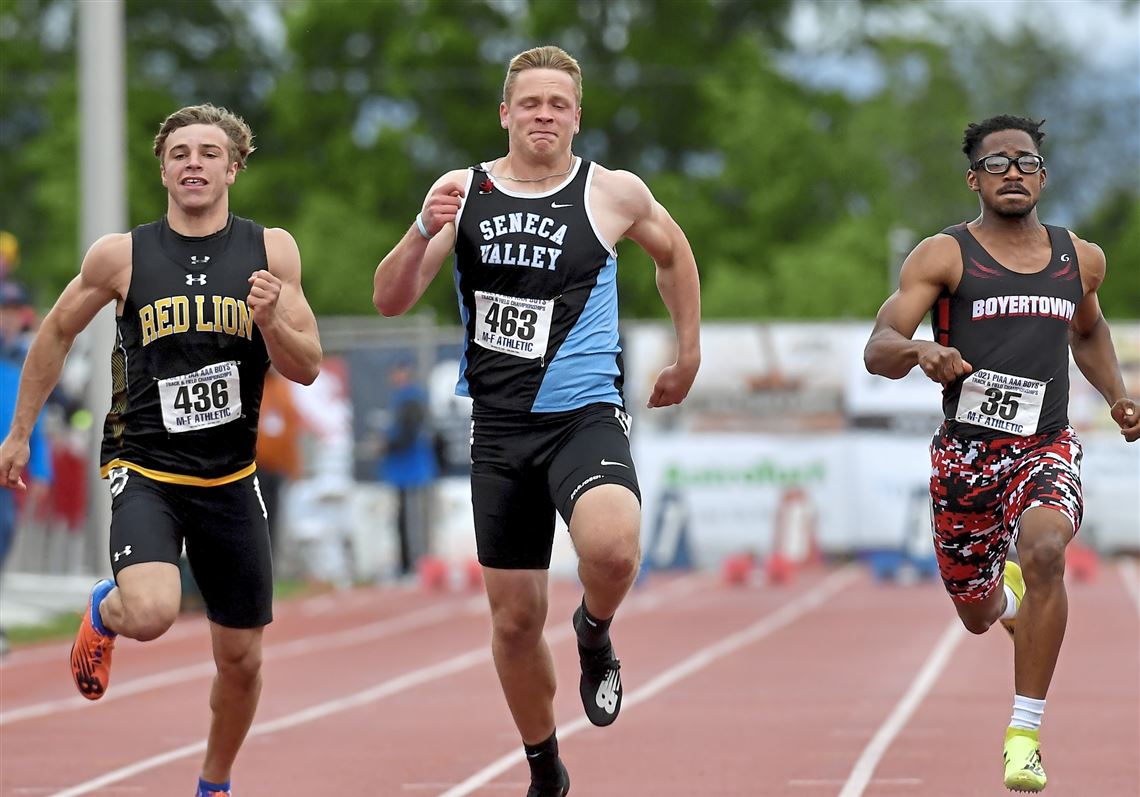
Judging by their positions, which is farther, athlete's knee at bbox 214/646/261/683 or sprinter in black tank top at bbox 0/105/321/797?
athlete's knee at bbox 214/646/261/683

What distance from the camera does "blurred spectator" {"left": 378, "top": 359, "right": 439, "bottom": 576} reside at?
21.5m

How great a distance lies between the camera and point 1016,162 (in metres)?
7.55

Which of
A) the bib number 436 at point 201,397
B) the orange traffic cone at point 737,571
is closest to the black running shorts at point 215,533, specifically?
the bib number 436 at point 201,397

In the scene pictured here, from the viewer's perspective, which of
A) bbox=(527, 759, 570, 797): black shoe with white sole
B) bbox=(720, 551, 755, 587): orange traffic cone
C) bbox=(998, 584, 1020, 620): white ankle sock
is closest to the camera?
bbox=(527, 759, 570, 797): black shoe with white sole

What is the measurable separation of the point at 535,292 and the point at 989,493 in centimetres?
188

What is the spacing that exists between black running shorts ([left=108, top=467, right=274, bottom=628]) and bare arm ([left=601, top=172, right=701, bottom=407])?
1373 millimetres

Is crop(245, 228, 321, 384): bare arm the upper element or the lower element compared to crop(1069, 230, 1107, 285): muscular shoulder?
lower

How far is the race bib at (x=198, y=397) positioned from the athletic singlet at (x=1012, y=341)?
2499mm

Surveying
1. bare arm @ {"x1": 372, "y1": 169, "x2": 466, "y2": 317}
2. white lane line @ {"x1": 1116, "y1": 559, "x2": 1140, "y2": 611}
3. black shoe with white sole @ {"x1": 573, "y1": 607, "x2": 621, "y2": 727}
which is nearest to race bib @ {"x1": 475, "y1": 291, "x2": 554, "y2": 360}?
bare arm @ {"x1": 372, "y1": 169, "x2": 466, "y2": 317}

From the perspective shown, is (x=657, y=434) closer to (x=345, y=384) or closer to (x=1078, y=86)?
(x=345, y=384)

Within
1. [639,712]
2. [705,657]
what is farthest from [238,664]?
[705,657]

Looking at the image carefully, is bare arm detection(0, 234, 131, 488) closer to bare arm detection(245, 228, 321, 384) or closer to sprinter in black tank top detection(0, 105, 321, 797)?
sprinter in black tank top detection(0, 105, 321, 797)

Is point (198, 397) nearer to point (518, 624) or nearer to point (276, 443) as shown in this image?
point (518, 624)

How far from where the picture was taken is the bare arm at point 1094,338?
7.73 m
